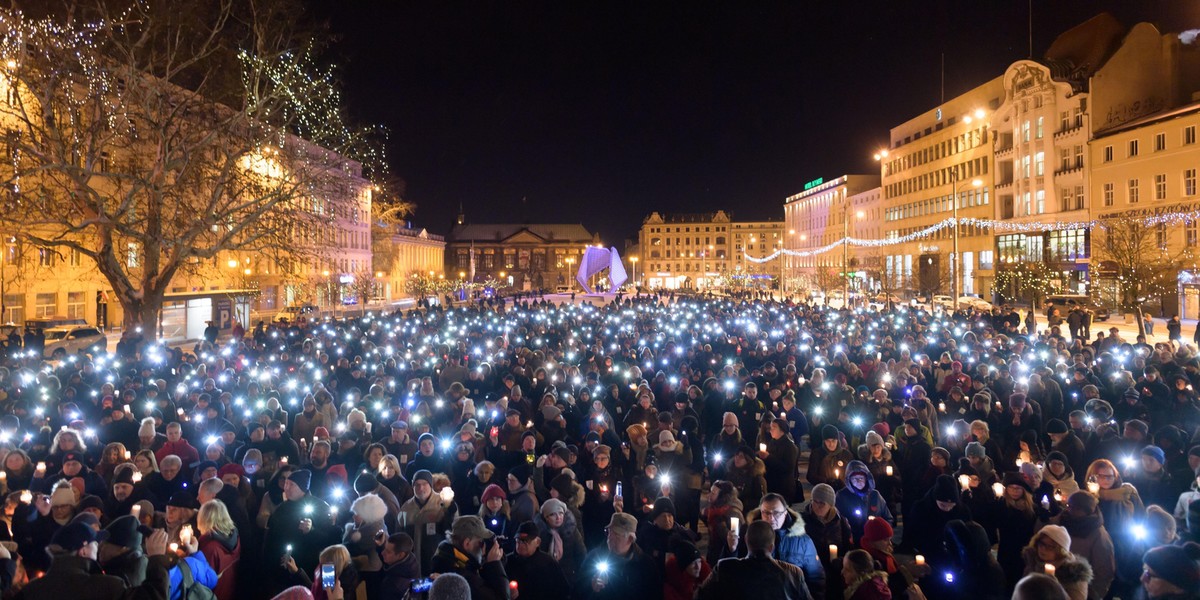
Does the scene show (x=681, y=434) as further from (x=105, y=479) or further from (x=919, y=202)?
(x=919, y=202)

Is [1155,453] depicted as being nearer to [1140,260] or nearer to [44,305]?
[1140,260]

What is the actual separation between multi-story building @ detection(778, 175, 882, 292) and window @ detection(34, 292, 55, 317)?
55.5m

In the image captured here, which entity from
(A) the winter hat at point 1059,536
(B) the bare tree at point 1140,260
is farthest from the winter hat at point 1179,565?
(B) the bare tree at point 1140,260

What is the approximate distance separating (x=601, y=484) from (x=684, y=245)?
505 feet

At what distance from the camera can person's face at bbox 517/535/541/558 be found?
17.7 feet

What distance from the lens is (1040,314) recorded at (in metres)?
44.6

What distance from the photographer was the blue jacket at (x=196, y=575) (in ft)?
16.2

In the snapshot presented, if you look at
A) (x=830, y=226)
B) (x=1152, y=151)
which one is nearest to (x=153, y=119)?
(x=1152, y=151)

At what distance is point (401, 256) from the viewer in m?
105

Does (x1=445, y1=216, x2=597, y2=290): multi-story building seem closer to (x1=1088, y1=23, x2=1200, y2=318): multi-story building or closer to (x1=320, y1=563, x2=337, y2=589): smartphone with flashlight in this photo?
(x1=1088, y1=23, x2=1200, y2=318): multi-story building

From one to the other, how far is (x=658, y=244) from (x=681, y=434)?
151624 mm

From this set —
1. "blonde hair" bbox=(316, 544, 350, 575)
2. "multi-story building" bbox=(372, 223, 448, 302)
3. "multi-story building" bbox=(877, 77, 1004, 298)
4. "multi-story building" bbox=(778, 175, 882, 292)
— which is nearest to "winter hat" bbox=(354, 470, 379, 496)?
"blonde hair" bbox=(316, 544, 350, 575)

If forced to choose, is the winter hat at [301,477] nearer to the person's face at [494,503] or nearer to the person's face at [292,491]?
the person's face at [292,491]

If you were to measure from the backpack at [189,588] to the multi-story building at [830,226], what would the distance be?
6645cm
